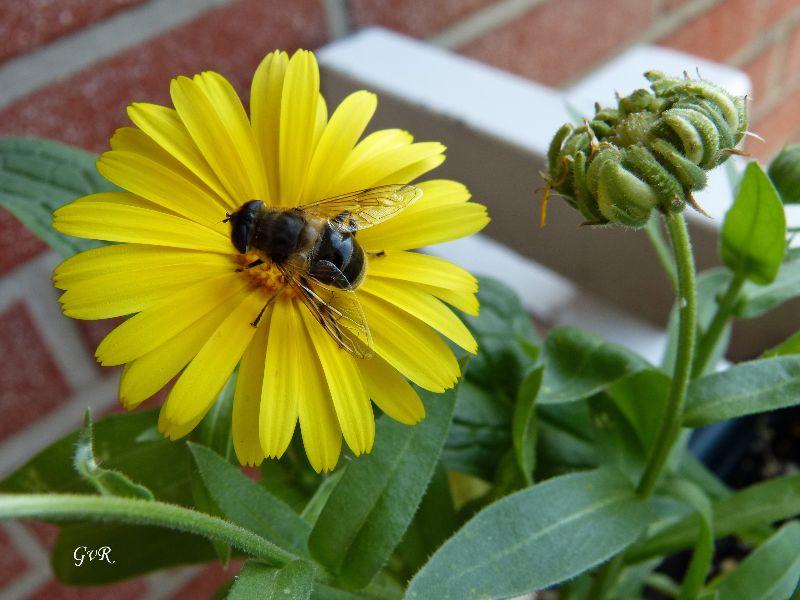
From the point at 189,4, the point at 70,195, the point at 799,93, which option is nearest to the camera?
the point at 70,195

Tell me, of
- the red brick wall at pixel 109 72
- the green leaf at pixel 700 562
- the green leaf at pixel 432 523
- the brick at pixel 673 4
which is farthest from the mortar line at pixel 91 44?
the brick at pixel 673 4

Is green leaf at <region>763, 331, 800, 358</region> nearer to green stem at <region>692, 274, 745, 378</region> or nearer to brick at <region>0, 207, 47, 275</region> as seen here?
green stem at <region>692, 274, 745, 378</region>

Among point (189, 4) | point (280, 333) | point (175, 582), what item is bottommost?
point (175, 582)

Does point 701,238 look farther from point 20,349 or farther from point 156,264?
point 20,349

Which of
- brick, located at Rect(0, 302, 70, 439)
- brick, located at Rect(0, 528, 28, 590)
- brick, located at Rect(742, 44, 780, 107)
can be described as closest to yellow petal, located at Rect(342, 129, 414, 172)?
brick, located at Rect(0, 302, 70, 439)

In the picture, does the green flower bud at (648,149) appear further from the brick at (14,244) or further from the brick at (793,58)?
the brick at (793,58)

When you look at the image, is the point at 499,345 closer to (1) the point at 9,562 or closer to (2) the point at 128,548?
(2) the point at 128,548

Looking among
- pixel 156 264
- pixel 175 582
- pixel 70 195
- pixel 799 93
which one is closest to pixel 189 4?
pixel 70 195
